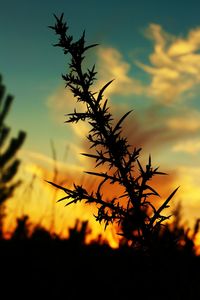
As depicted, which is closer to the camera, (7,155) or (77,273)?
(77,273)

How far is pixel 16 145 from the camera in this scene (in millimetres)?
24562

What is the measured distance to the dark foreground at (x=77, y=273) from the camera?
3.52 m

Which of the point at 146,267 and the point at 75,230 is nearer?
the point at 146,267

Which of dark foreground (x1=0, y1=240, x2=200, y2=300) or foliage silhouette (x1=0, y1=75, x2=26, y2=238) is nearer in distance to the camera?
dark foreground (x1=0, y1=240, x2=200, y2=300)

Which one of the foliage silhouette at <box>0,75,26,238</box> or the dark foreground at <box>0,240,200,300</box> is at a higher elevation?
the foliage silhouette at <box>0,75,26,238</box>

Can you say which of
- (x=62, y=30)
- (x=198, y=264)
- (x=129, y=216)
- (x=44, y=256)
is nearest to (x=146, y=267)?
(x=129, y=216)

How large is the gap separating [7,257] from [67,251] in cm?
66

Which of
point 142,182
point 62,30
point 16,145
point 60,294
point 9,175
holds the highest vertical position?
point 16,145

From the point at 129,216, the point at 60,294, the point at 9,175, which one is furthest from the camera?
the point at 9,175

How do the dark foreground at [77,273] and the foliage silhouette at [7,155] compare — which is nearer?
the dark foreground at [77,273]

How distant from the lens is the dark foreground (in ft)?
11.6

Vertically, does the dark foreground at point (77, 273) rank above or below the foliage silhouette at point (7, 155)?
below

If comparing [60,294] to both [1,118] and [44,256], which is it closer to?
[44,256]

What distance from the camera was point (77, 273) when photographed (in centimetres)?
402
